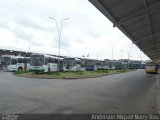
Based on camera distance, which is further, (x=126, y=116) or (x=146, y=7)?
(x=146, y=7)

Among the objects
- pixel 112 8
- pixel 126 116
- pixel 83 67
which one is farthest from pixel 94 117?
pixel 83 67

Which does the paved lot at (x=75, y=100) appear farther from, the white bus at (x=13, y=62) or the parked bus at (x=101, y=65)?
the parked bus at (x=101, y=65)

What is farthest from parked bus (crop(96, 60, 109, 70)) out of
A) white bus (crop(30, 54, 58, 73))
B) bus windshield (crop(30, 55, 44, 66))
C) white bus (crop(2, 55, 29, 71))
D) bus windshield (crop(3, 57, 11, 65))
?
bus windshield (crop(30, 55, 44, 66))

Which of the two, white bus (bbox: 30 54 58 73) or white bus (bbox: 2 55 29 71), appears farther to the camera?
white bus (bbox: 2 55 29 71)

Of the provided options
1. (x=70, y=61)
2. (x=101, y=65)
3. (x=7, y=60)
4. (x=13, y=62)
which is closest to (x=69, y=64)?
(x=70, y=61)

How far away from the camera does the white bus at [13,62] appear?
43.0m

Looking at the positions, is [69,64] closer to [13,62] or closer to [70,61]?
[70,61]

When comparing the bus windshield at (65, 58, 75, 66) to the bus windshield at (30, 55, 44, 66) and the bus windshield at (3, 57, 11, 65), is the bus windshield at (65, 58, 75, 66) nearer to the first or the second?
the bus windshield at (3, 57, 11, 65)

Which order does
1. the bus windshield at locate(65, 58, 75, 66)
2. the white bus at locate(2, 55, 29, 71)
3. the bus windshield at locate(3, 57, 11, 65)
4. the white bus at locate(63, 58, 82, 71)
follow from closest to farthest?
the bus windshield at locate(3, 57, 11, 65) → the white bus at locate(2, 55, 29, 71) → the white bus at locate(63, 58, 82, 71) → the bus windshield at locate(65, 58, 75, 66)

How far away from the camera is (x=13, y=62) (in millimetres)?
43656

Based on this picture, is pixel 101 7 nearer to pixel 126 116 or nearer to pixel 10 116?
pixel 126 116

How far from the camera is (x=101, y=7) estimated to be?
13.8 m

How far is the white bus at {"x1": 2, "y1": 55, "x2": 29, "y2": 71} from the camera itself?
4298cm

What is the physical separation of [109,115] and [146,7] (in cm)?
1005
